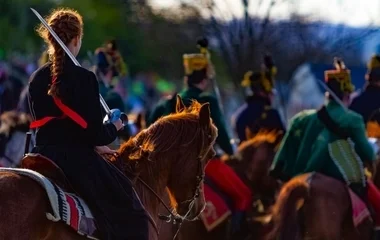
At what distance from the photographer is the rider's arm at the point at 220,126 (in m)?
12.0

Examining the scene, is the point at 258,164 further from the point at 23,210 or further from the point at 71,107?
the point at 23,210

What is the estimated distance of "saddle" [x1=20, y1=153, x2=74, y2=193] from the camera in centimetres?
729

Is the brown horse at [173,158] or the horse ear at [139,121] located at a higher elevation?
the brown horse at [173,158]

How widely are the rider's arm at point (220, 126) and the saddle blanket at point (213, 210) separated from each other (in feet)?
1.81

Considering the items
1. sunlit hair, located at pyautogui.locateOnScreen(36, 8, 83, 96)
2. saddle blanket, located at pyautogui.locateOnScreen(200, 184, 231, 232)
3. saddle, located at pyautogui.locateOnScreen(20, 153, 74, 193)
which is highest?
sunlit hair, located at pyautogui.locateOnScreen(36, 8, 83, 96)

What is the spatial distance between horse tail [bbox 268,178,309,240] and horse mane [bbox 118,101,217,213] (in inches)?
105

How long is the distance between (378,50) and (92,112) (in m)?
13.8

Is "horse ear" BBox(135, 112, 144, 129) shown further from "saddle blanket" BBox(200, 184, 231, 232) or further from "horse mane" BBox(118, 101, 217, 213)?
"horse mane" BBox(118, 101, 217, 213)

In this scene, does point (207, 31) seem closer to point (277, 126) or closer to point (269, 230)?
point (277, 126)

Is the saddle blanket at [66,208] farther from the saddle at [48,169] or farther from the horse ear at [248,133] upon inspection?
the horse ear at [248,133]

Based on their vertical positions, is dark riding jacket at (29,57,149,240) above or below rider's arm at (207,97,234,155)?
above

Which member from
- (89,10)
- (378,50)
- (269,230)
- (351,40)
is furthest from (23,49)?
(269,230)

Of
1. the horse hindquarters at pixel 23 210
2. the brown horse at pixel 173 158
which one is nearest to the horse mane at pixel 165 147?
the brown horse at pixel 173 158

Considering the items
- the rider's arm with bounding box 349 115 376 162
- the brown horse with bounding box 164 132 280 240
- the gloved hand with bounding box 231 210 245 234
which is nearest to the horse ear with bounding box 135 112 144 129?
the brown horse with bounding box 164 132 280 240
